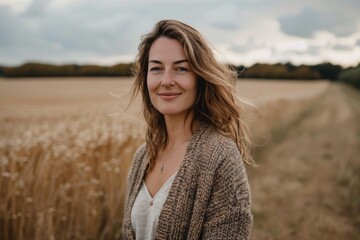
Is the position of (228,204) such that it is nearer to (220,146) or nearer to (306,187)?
(220,146)

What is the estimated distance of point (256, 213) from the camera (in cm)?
625

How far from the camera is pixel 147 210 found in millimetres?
2330

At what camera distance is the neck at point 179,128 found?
7.97 feet

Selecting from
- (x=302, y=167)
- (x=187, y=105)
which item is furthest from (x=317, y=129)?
(x=187, y=105)

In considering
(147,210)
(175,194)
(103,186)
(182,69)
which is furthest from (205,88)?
(103,186)

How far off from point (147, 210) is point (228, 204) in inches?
18.7

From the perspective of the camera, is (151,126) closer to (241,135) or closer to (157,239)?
(241,135)

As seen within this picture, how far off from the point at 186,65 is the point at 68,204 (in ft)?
8.40

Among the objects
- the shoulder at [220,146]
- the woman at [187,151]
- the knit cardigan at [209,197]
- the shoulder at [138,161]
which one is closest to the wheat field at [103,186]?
the shoulder at [138,161]

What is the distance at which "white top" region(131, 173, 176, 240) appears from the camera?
225cm

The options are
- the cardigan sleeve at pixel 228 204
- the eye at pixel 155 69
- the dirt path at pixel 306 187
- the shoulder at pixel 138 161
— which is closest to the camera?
the cardigan sleeve at pixel 228 204

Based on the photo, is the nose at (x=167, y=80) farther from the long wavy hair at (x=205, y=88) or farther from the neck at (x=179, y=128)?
the neck at (x=179, y=128)

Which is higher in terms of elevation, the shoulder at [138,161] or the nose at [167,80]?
the nose at [167,80]

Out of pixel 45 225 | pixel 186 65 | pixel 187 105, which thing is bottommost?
pixel 45 225
